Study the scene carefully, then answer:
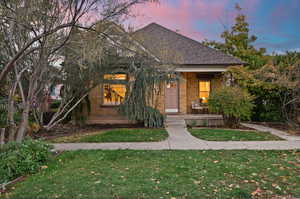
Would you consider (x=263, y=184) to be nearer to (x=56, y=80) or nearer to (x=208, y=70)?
(x=56, y=80)

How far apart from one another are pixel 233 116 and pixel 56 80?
8.67 metres

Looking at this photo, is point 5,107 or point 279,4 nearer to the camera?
point 5,107

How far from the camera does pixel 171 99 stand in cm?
1302

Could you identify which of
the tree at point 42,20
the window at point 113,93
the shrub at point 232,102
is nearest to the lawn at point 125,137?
the tree at point 42,20

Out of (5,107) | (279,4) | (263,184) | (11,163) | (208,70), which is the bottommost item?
(263,184)

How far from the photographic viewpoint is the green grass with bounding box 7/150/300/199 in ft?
10.1

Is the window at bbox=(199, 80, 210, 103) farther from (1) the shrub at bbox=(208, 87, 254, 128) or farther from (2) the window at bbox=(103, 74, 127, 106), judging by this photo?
(2) the window at bbox=(103, 74, 127, 106)

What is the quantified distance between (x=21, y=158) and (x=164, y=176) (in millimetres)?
3021

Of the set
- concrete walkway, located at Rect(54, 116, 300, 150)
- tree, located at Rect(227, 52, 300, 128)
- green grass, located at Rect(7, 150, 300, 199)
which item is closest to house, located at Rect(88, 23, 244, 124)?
tree, located at Rect(227, 52, 300, 128)

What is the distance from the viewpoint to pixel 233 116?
9.55 m

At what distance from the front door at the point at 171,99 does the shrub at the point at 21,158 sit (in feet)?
29.8

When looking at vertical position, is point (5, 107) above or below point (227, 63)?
below

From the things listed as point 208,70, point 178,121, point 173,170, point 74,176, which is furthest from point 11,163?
point 208,70

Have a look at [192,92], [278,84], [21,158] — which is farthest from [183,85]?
[21,158]
